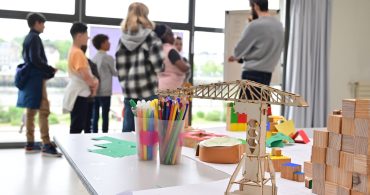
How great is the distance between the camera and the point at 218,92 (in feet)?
3.01

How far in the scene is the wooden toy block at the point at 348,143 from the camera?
86 centimetres

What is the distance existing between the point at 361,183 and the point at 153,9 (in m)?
4.36

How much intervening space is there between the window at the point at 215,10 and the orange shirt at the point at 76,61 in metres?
1.83

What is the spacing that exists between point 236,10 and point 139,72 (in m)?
2.57

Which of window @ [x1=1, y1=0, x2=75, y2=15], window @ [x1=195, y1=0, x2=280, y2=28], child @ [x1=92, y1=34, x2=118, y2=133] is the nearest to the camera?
child @ [x1=92, y1=34, x2=118, y2=133]

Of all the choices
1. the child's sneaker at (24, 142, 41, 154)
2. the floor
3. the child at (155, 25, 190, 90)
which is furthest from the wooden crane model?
the child's sneaker at (24, 142, 41, 154)

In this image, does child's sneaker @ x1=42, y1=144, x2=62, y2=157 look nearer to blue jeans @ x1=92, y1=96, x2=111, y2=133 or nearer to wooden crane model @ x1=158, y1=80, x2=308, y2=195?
blue jeans @ x1=92, y1=96, x2=111, y2=133

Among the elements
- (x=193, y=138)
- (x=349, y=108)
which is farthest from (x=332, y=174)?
(x=193, y=138)

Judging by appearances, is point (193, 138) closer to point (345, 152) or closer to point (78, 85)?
point (345, 152)

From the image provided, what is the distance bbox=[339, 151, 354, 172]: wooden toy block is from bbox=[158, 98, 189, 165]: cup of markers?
519mm

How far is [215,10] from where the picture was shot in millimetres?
5230

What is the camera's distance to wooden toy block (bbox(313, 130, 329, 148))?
3.00ft

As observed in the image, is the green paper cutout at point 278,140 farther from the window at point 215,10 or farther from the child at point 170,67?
the window at point 215,10

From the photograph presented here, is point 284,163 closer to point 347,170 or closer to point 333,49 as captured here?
point 347,170
